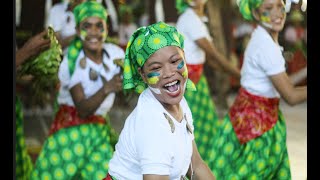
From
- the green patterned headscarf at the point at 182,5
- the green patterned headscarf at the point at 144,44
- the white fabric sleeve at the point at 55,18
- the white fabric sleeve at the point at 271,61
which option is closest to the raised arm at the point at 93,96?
the white fabric sleeve at the point at 55,18

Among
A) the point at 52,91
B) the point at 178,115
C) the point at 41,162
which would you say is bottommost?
the point at 41,162

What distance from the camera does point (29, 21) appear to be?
5637 mm

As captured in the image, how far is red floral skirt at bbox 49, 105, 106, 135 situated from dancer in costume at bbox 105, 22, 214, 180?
1.50 m

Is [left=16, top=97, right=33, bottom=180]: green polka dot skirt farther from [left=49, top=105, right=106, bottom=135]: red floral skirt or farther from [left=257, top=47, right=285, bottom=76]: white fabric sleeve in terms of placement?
[left=257, top=47, right=285, bottom=76]: white fabric sleeve

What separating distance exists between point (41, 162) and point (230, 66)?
1.62 meters

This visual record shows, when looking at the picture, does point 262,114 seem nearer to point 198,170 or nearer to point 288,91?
point 288,91

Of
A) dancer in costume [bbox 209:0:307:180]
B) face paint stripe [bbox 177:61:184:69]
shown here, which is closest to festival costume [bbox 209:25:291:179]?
dancer in costume [bbox 209:0:307:180]

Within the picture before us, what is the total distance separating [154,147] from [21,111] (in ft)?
6.41

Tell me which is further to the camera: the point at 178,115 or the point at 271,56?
the point at 271,56

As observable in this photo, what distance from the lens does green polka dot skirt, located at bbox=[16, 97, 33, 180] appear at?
17.4 feet

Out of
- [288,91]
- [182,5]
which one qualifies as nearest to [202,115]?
[182,5]
